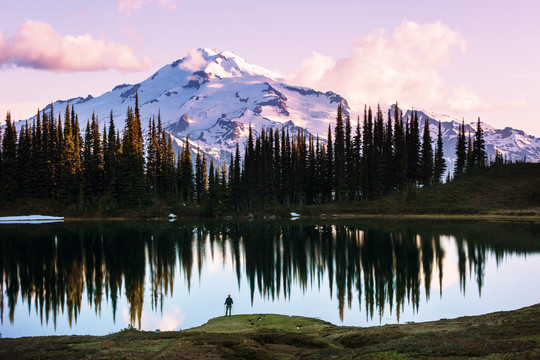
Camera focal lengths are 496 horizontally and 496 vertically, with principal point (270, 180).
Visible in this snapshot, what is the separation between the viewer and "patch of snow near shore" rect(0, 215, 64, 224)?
408 feet

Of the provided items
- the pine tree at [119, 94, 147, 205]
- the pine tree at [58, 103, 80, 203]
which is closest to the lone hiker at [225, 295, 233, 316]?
the pine tree at [119, 94, 147, 205]

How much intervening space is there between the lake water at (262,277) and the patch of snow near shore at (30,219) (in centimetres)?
3867

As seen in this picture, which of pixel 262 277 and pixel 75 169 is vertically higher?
pixel 75 169

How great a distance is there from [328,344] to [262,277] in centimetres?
3056

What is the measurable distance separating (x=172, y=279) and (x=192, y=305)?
12.0 m

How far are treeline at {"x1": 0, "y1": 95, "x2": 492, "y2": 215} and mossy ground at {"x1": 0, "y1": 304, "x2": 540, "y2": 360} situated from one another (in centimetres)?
11297

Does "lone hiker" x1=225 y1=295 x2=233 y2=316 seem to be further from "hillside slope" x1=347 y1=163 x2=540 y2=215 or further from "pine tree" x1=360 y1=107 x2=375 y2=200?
"pine tree" x1=360 y1=107 x2=375 y2=200

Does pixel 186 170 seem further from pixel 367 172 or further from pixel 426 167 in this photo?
pixel 426 167

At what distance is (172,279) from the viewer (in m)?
54.9

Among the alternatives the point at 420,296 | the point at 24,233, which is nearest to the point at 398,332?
the point at 420,296

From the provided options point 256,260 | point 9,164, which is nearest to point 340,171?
point 256,260

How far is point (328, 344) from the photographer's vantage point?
25.1 m

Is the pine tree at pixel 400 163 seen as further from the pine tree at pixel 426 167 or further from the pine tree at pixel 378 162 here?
the pine tree at pixel 426 167

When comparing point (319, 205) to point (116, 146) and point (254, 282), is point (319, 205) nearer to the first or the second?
point (116, 146)
